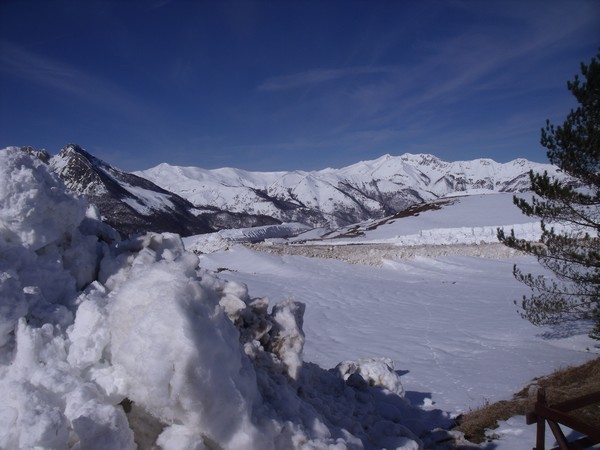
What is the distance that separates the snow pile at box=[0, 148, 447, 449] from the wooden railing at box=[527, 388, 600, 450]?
1772mm

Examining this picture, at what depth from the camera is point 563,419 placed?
4512 mm

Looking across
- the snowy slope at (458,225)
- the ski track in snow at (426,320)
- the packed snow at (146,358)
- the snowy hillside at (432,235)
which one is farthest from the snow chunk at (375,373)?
the snowy slope at (458,225)

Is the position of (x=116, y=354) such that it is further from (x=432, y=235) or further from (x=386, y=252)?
(x=432, y=235)

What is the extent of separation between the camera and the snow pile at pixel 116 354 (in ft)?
11.8

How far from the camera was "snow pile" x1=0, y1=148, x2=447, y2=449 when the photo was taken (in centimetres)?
359

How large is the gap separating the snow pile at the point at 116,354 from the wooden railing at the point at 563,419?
1772 mm

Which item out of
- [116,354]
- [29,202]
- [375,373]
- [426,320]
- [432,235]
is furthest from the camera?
[432,235]

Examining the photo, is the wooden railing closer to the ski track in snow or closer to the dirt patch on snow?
the ski track in snow

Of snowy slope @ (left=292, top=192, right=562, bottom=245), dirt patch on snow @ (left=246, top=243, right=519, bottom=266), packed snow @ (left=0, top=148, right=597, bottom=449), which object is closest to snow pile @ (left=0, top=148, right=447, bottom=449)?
packed snow @ (left=0, top=148, right=597, bottom=449)

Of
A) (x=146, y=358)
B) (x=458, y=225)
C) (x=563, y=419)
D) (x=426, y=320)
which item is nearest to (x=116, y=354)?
(x=146, y=358)

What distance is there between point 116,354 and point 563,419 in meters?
4.60

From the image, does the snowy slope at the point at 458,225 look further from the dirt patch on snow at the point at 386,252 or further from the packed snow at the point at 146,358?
the packed snow at the point at 146,358

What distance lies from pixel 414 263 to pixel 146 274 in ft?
90.5

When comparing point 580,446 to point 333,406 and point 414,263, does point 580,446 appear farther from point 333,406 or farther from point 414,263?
point 414,263
